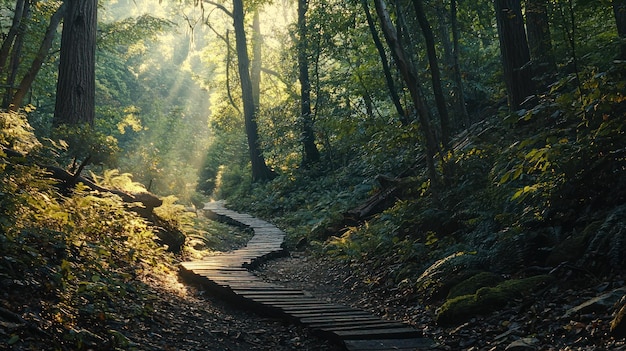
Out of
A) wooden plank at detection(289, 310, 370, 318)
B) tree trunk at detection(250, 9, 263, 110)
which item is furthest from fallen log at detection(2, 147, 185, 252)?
tree trunk at detection(250, 9, 263, 110)

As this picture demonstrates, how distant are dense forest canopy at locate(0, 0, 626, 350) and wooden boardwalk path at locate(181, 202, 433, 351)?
64 cm

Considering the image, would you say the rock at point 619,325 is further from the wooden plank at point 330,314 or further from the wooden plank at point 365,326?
the wooden plank at point 330,314

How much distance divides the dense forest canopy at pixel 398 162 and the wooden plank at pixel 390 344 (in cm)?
52

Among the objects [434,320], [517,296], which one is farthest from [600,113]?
[434,320]

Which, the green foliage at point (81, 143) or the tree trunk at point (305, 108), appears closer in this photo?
the green foliage at point (81, 143)

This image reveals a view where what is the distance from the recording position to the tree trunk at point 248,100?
83.4ft

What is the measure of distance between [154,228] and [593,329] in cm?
726

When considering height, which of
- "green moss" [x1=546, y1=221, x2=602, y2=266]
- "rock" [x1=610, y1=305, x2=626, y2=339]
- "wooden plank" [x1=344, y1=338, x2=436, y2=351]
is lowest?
"wooden plank" [x1=344, y1=338, x2=436, y2=351]

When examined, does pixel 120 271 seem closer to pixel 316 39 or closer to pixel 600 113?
pixel 600 113

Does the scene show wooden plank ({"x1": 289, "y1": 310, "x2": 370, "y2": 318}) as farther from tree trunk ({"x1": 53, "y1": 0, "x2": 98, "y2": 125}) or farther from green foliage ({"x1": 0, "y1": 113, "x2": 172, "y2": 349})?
tree trunk ({"x1": 53, "y1": 0, "x2": 98, "y2": 125})

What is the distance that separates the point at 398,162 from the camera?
1494 centimetres

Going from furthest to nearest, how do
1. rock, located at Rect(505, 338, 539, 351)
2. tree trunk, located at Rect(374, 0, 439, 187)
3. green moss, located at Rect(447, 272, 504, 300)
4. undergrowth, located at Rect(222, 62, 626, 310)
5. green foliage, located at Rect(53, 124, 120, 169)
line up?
green foliage, located at Rect(53, 124, 120, 169), tree trunk, located at Rect(374, 0, 439, 187), green moss, located at Rect(447, 272, 504, 300), undergrowth, located at Rect(222, 62, 626, 310), rock, located at Rect(505, 338, 539, 351)

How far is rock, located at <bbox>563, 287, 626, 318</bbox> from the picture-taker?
4.24 meters

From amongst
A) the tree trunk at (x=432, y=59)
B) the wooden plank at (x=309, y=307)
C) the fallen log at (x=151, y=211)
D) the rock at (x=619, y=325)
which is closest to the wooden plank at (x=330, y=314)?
the wooden plank at (x=309, y=307)
